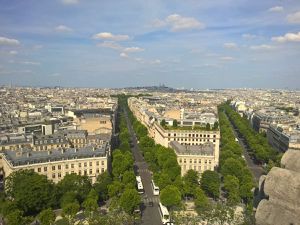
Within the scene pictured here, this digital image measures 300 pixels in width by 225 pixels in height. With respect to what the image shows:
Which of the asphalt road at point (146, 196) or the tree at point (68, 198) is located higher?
the tree at point (68, 198)

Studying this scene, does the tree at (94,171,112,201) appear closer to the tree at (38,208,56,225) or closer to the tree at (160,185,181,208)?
the tree at (160,185,181,208)

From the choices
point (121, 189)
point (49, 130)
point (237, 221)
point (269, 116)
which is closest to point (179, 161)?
point (121, 189)

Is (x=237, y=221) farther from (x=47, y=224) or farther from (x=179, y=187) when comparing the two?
(x=47, y=224)

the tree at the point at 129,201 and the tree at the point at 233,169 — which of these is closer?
the tree at the point at 129,201

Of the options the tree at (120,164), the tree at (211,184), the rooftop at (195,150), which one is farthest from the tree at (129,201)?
the rooftop at (195,150)

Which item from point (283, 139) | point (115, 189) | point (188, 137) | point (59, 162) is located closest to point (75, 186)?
point (115, 189)

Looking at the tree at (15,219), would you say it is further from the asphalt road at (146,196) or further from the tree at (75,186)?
the asphalt road at (146,196)
